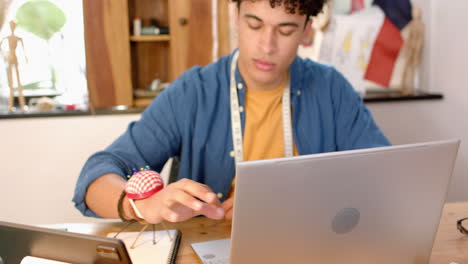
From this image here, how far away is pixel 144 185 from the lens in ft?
3.56

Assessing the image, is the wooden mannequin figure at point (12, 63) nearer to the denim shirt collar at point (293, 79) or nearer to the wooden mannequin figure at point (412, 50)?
the denim shirt collar at point (293, 79)

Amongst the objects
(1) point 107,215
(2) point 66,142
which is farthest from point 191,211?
(2) point 66,142

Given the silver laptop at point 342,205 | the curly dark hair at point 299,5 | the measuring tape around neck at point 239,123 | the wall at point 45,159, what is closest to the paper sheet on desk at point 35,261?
the silver laptop at point 342,205

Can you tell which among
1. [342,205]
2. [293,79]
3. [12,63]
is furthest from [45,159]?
[342,205]

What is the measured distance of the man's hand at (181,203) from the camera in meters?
0.95

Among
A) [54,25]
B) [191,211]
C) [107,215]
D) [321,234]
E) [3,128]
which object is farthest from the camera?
[54,25]

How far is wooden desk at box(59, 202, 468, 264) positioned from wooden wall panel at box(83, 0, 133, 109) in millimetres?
1277

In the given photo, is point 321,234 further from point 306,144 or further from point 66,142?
point 66,142

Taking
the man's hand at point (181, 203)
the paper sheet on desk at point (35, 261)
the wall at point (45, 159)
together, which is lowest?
the wall at point (45, 159)

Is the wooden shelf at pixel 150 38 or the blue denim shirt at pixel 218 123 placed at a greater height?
the wooden shelf at pixel 150 38

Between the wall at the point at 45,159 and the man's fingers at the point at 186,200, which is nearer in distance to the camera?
the man's fingers at the point at 186,200

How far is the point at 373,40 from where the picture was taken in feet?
9.12

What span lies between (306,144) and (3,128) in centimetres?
148

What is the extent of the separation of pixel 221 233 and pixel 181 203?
293mm
